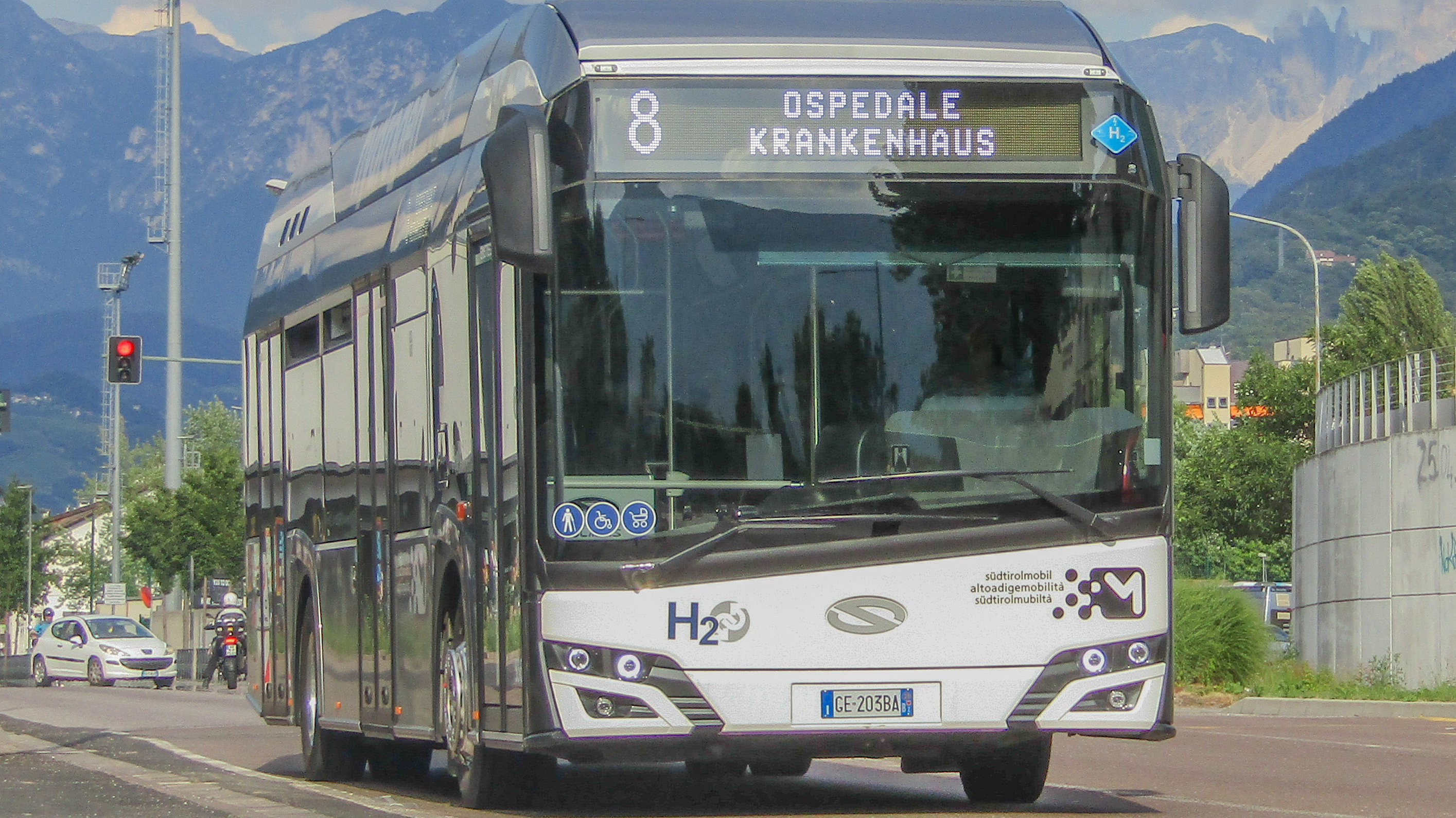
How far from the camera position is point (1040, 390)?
9.58 meters

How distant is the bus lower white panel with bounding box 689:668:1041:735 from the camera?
946cm

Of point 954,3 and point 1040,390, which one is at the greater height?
point 954,3

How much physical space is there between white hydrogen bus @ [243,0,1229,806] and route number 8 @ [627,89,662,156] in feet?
0.04

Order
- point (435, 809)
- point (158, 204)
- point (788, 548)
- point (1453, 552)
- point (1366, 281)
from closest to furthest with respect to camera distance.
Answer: point (788, 548) → point (435, 809) → point (1453, 552) → point (158, 204) → point (1366, 281)

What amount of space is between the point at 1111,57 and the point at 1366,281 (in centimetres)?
8482

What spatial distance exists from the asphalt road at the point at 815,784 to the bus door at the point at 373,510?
0.61 metres

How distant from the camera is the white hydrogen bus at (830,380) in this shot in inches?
370

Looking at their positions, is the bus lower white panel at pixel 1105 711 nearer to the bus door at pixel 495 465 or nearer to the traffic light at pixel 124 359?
the bus door at pixel 495 465

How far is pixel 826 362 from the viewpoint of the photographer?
9453mm

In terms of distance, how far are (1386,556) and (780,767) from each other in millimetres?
21704

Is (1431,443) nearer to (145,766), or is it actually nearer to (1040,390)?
(145,766)

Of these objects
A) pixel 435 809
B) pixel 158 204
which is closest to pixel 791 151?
pixel 435 809

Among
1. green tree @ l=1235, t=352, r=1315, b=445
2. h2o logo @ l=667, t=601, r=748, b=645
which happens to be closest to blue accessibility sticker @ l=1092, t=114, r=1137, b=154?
h2o logo @ l=667, t=601, r=748, b=645

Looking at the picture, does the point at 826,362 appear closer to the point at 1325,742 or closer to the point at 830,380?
the point at 830,380
